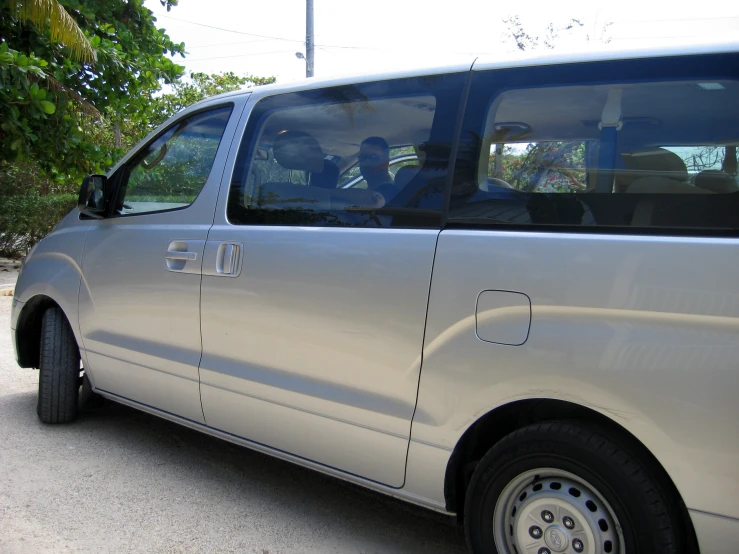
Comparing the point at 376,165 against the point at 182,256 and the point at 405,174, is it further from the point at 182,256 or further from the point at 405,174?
the point at 182,256

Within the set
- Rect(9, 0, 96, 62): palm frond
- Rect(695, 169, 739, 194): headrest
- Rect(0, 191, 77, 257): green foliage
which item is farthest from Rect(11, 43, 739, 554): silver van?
Rect(0, 191, 77, 257): green foliage

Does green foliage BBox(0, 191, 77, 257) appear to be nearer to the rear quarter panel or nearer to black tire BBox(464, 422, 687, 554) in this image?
the rear quarter panel

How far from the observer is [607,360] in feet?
6.68

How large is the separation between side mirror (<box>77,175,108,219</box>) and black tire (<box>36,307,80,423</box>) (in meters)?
0.73

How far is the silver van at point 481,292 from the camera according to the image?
1968mm

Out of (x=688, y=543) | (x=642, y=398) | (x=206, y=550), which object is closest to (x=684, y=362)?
(x=642, y=398)

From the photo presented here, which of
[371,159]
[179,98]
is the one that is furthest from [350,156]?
[179,98]

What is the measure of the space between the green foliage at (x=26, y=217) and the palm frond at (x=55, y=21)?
17.8 ft

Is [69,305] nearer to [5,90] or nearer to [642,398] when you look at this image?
[642,398]

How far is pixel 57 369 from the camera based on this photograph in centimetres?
412

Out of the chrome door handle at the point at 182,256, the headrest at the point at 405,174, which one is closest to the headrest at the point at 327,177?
the headrest at the point at 405,174

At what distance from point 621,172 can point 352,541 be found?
74.5 inches

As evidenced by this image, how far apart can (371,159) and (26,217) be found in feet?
Answer: 43.6

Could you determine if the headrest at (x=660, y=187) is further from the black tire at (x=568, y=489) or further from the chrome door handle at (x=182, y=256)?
the chrome door handle at (x=182, y=256)
